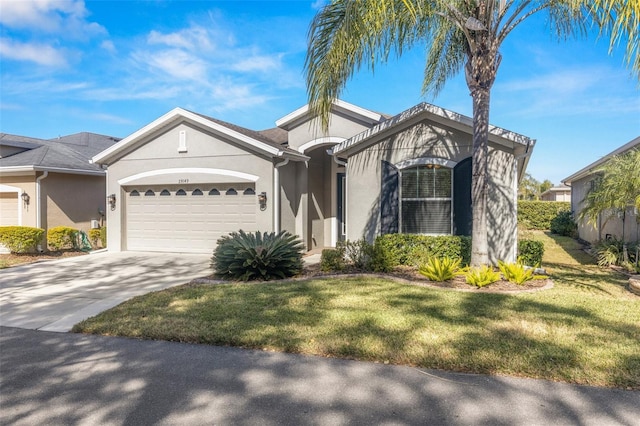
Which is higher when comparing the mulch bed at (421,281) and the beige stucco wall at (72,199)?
the beige stucco wall at (72,199)

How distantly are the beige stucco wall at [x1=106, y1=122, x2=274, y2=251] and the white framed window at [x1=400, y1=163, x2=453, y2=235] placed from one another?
411cm

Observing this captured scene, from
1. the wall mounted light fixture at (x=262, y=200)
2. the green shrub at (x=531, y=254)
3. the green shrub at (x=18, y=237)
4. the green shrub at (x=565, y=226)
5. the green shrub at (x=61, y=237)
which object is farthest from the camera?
the green shrub at (x=565, y=226)

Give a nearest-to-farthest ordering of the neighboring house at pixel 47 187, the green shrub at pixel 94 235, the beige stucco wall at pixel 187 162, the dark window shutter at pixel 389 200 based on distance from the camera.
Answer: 1. the dark window shutter at pixel 389 200
2. the beige stucco wall at pixel 187 162
3. the neighboring house at pixel 47 187
4. the green shrub at pixel 94 235

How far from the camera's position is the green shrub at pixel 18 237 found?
12.6 metres

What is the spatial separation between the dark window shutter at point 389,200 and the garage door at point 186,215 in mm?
4210

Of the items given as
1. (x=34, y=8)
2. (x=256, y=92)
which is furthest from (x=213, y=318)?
(x=256, y=92)

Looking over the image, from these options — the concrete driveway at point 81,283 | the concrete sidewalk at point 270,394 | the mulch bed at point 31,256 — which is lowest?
the concrete sidewalk at point 270,394

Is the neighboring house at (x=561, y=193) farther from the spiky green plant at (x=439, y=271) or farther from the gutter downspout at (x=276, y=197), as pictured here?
the spiky green plant at (x=439, y=271)

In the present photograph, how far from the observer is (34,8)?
37.1 feet

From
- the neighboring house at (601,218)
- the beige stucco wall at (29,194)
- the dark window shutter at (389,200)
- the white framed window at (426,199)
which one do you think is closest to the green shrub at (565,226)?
the neighboring house at (601,218)

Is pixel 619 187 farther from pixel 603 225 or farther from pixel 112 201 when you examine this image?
pixel 112 201

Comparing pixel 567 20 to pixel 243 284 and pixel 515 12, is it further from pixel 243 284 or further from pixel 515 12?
pixel 243 284

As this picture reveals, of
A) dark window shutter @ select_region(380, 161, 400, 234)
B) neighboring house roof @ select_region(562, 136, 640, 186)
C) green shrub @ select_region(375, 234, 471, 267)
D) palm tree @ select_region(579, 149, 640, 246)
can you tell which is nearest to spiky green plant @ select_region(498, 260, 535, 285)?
A: green shrub @ select_region(375, 234, 471, 267)

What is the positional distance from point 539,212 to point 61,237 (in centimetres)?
2551
